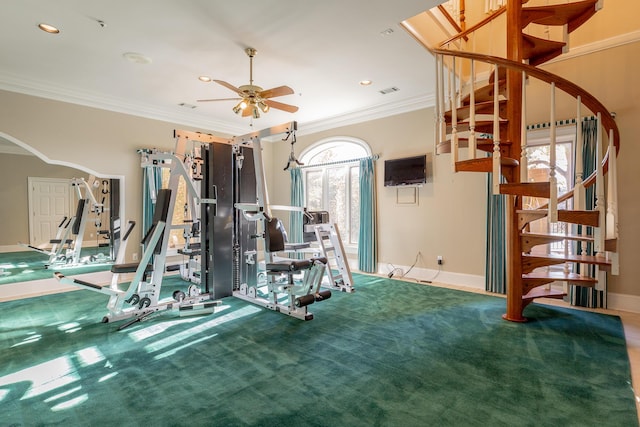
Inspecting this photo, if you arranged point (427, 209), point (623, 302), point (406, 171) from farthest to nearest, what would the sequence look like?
point (406, 171), point (427, 209), point (623, 302)

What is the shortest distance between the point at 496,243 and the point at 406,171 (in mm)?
1830

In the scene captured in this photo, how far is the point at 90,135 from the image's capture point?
517 cm

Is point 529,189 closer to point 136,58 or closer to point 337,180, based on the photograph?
point 337,180

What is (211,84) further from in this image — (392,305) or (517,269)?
(517,269)

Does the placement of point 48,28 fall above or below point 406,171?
above

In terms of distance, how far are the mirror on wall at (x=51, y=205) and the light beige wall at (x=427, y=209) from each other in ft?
15.5

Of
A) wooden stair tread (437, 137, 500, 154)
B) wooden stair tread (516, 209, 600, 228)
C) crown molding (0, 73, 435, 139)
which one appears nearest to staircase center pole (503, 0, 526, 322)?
wooden stair tread (437, 137, 500, 154)

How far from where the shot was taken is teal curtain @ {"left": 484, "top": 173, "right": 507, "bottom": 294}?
451 centimetres

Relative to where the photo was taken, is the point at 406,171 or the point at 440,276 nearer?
the point at 440,276

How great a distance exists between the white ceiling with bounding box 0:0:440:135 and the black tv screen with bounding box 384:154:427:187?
930 millimetres

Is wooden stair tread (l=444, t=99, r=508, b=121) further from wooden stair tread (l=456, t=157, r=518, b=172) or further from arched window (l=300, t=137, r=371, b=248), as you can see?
arched window (l=300, t=137, r=371, b=248)

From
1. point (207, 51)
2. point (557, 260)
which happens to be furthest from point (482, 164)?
point (207, 51)

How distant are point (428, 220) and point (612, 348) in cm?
292

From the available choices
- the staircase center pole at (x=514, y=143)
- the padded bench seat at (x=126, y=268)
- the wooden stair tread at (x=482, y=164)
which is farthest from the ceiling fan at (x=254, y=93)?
the staircase center pole at (x=514, y=143)
